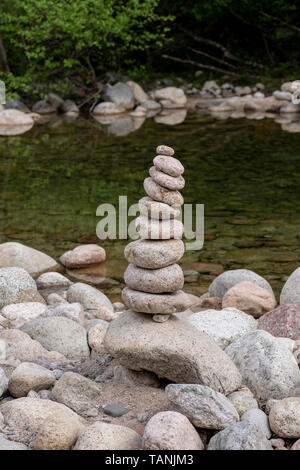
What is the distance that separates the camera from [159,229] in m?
4.53

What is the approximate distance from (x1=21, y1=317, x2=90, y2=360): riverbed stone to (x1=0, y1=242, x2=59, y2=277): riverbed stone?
7.01 ft

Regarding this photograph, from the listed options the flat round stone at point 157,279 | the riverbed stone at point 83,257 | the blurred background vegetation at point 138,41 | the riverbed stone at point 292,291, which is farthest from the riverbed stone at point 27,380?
the blurred background vegetation at point 138,41

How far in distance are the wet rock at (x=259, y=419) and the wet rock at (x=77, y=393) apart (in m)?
0.95

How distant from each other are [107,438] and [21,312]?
275 centimetres

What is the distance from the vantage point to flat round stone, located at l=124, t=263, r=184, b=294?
4492 mm

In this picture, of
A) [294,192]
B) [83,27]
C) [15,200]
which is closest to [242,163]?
[294,192]

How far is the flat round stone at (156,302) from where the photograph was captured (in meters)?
4.46

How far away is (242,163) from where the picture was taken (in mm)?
13008

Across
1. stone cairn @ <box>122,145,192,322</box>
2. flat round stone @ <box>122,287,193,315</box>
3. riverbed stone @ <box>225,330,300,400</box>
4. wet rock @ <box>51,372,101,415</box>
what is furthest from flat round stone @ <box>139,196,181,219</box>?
wet rock @ <box>51,372,101,415</box>

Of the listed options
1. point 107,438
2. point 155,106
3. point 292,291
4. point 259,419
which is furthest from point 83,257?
point 155,106

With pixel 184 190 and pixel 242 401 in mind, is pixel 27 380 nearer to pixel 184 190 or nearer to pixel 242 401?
pixel 242 401

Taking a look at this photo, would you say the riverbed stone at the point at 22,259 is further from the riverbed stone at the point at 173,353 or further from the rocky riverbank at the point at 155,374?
the riverbed stone at the point at 173,353

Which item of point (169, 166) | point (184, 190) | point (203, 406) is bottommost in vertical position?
point (203, 406)
